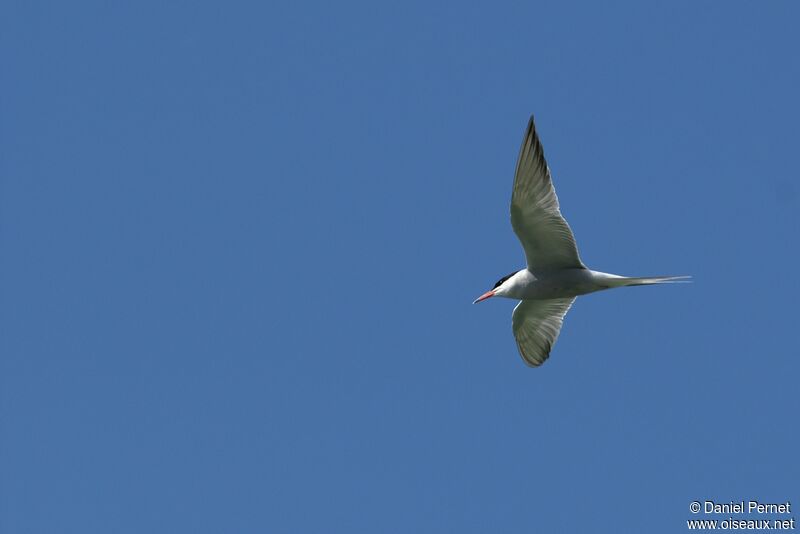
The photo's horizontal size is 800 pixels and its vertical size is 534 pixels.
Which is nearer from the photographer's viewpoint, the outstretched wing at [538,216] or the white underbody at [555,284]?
the outstretched wing at [538,216]

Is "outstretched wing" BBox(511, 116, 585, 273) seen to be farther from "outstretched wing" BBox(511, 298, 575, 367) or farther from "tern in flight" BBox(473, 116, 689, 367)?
"outstretched wing" BBox(511, 298, 575, 367)

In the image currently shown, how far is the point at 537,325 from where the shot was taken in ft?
46.0

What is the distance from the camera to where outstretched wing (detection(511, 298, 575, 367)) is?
45.4 ft

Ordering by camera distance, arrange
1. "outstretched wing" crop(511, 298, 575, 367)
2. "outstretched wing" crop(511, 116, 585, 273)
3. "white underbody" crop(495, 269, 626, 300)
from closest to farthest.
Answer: "outstretched wing" crop(511, 116, 585, 273) < "white underbody" crop(495, 269, 626, 300) < "outstretched wing" crop(511, 298, 575, 367)

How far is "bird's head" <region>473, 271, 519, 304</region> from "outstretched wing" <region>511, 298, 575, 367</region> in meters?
0.99

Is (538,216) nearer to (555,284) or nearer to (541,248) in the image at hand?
(541,248)

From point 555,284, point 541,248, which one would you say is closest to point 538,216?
point 541,248

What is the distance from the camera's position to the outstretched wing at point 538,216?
10945 mm

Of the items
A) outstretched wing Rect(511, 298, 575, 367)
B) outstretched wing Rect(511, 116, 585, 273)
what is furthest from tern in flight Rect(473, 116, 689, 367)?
outstretched wing Rect(511, 298, 575, 367)

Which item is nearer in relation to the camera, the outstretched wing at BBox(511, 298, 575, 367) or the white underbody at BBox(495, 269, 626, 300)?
the white underbody at BBox(495, 269, 626, 300)

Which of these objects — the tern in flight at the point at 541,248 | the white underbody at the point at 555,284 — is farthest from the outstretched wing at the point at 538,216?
the white underbody at the point at 555,284

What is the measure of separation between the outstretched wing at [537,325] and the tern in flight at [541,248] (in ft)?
1.28

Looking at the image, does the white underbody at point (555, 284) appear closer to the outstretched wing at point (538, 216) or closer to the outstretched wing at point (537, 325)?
the outstretched wing at point (538, 216)

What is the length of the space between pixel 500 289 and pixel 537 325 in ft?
5.15
